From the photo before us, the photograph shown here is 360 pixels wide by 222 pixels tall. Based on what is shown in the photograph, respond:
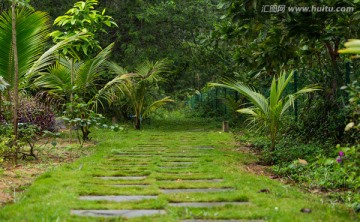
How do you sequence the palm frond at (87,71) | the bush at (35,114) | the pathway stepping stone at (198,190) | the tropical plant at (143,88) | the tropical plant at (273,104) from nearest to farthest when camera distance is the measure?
the pathway stepping stone at (198,190) < the tropical plant at (273,104) < the palm frond at (87,71) < the bush at (35,114) < the tropical plant at (143,88)

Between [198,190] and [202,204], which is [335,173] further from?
[202,204]

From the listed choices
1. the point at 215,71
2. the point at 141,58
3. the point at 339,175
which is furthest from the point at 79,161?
the point at 215,71

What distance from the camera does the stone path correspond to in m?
3.34

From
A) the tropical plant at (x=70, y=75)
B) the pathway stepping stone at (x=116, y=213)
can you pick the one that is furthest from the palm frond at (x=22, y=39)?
the pathway stepping stone at (x=116, y=213)

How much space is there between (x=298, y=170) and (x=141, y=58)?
813 centimetres

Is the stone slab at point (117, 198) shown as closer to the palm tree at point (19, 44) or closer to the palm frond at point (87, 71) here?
the palm tree at point (19, 44)

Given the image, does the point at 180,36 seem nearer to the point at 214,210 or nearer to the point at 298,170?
the point at 298,170

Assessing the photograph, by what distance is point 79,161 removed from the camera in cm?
594

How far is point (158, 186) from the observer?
4246mm

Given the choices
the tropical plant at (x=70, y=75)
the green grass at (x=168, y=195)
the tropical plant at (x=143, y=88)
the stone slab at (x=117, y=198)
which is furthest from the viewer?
the tropical plant at (x=143, y=88)

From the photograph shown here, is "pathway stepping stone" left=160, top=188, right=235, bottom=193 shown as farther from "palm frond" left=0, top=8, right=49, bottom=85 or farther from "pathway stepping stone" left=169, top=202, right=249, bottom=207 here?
"palm frond" left=0, top=8, right=49, bottom=85

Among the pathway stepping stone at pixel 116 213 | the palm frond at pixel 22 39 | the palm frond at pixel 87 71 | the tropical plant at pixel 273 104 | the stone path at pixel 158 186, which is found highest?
the palm frond at pixel 22 39

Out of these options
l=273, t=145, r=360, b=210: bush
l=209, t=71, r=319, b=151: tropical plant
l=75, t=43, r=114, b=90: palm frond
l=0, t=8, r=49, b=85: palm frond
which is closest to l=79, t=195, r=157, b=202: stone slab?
l=273, t=145, r=360, b=210: bush

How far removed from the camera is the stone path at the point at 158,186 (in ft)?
11.0
